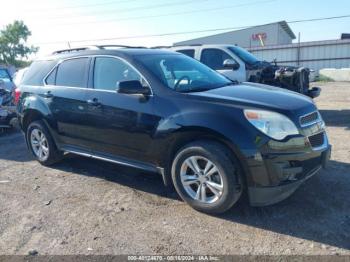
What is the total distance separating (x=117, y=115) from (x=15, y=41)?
253 feet

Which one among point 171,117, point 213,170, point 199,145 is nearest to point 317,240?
point 213,170

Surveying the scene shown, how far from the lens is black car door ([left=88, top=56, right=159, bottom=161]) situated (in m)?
4.53

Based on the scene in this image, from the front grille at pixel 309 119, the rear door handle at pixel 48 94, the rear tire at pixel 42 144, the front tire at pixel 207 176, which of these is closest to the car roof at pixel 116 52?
the rear door handle at pixel 48 94

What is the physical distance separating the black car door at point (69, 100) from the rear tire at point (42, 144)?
11.2 inches

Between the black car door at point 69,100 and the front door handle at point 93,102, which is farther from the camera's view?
the black car door at point 69,100

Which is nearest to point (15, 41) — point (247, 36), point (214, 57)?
point (247, 36)

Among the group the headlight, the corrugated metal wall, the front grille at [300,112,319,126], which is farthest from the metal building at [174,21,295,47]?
the headlight

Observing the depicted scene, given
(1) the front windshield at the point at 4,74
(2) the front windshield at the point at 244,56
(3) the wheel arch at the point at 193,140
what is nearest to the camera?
(3) the wheel arch at the point at 193,140

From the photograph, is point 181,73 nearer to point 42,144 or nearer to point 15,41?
point 42,144

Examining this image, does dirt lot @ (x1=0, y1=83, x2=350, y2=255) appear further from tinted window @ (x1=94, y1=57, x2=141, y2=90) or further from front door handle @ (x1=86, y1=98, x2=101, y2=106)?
tinted window @ (x1=94, y1=57, x2=141, y2=90)

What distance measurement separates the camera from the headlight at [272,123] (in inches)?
149

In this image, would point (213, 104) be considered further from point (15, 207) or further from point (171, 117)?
point (15, 207)

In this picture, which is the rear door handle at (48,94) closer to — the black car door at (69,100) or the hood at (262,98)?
the black car door at (69,100)

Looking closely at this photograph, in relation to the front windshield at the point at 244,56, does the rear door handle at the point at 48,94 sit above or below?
below
